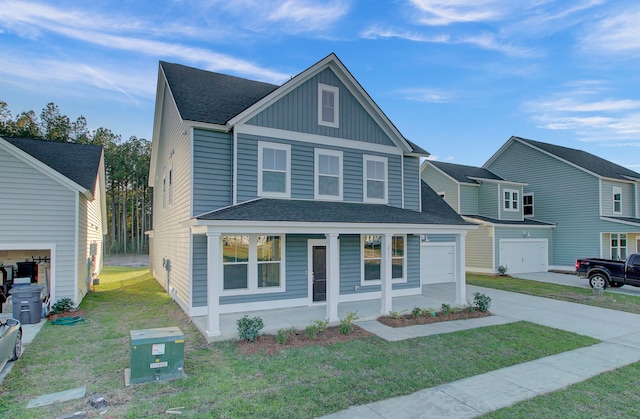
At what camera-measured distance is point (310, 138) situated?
1136 cm

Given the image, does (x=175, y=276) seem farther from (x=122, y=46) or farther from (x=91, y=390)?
(x=122, y=46)

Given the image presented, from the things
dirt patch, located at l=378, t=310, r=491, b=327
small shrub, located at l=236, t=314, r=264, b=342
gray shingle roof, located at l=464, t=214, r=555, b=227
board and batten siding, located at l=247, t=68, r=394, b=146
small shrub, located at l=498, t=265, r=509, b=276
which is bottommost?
small shrub, located at l=498, t=265, r=509, b=276

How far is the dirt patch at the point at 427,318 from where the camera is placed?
30.6 ft

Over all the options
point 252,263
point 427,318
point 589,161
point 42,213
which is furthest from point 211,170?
point 589,161

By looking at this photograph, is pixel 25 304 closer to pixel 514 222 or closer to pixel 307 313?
pixel 307 313

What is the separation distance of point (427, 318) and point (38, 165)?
12010mm

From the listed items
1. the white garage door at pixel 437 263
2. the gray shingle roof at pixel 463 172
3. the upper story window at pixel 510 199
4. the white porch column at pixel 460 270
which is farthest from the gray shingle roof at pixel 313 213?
the upper story window at pixel 510 199

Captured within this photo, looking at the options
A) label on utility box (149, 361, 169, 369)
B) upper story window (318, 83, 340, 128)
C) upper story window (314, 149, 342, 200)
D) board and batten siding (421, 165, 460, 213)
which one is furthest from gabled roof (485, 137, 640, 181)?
label on utility box (149, 361, 169, 369)

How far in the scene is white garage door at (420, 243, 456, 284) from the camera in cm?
1702

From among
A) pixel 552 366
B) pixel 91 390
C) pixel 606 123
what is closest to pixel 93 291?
pixel 91 390

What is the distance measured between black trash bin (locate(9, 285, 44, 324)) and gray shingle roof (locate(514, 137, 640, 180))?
2758 cm

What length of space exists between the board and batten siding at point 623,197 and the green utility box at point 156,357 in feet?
81.9

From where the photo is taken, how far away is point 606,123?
2503 centimetres

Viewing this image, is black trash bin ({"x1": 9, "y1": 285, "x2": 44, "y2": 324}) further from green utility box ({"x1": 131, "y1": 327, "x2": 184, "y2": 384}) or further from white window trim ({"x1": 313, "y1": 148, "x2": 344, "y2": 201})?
white window trim ({"x1": 313, "y1": 148, "x2": 344, "y2": 201})
